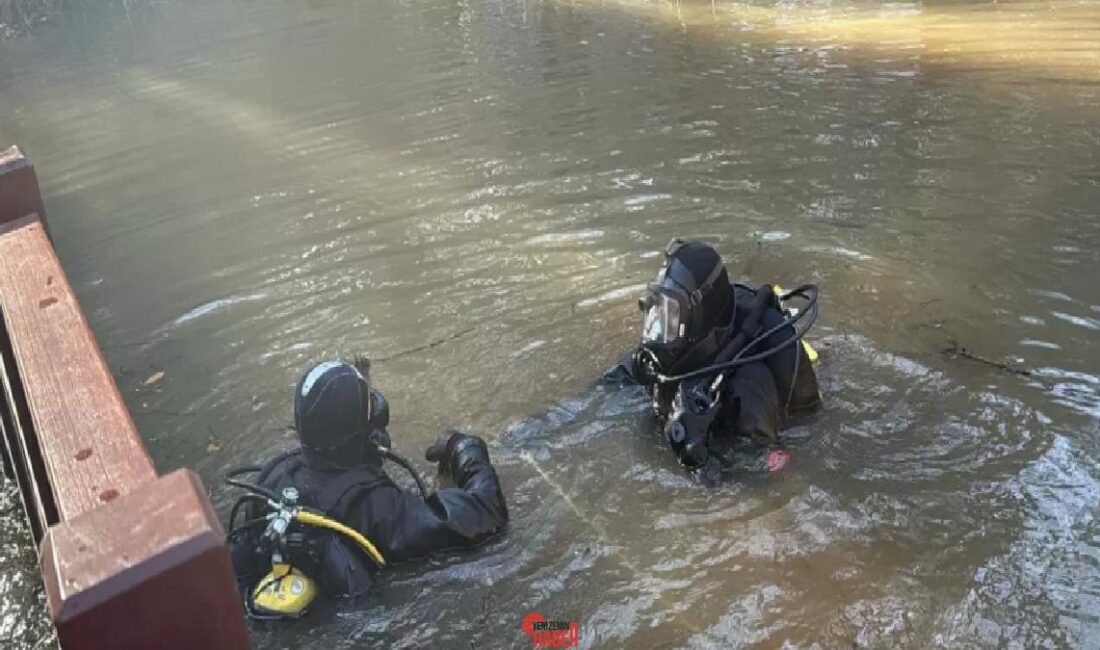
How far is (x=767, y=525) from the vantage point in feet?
13.1

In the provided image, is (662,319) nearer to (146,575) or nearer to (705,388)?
(705,388)

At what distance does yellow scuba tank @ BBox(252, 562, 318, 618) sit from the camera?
3.51 metres

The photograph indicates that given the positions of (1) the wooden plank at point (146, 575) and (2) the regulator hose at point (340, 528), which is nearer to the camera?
(1) the wooden plank at point (146, 575)

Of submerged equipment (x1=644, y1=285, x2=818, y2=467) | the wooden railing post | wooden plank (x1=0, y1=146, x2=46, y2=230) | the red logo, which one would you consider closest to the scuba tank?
the red logo

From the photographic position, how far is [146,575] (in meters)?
1.61

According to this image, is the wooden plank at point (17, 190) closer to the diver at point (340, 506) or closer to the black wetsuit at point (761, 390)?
the diver at point (340, 506)

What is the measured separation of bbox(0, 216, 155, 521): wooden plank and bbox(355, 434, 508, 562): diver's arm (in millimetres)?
1281

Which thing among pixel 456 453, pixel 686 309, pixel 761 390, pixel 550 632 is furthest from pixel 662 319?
pixel 550 632

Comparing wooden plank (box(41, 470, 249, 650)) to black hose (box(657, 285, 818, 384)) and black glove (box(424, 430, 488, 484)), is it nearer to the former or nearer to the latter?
black glove (box(424, 430, 488, 484))

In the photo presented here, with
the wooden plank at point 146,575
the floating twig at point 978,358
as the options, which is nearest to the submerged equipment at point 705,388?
the floating twig at point 978,358

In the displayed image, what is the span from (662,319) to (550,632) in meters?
1.46

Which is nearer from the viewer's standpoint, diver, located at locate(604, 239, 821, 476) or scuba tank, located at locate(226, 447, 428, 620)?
scuba tank, located at locate(226, 447, 428, 620)

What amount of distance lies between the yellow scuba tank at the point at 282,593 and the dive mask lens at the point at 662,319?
5.94ft

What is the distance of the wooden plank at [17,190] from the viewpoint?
14.2 ft
